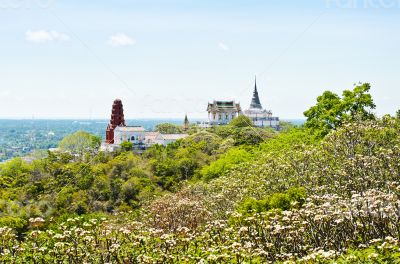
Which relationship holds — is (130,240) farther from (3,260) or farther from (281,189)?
(281,189)

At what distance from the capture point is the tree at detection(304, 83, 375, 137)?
2848 centimetres

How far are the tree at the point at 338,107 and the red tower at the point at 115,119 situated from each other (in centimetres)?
4313

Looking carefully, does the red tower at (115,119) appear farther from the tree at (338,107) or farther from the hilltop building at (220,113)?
the tree at (338,107)

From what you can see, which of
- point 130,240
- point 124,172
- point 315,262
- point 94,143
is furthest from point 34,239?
point 94,143

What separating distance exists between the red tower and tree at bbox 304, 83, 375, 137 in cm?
4313

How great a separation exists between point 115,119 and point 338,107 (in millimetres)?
46677

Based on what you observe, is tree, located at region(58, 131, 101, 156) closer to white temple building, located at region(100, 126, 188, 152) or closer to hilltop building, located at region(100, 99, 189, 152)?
hilltop building, located at region(100, 99, 189, 152)

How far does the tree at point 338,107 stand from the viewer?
28.5 meters

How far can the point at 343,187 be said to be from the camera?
12875 mm

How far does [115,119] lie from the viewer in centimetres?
7194

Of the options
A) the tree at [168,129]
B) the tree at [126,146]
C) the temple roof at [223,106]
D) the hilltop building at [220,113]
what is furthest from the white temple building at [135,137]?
the temple roof at [223,106]

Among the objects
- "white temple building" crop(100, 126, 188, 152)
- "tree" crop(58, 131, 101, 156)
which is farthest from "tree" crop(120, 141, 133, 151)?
"tree" crop(58, 131, 101, 156)

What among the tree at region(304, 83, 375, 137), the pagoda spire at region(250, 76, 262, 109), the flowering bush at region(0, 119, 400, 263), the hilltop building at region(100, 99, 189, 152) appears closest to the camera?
the flowering bush at region(0, 119, 400, 263)

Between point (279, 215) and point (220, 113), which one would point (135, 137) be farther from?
point (279, 215)
